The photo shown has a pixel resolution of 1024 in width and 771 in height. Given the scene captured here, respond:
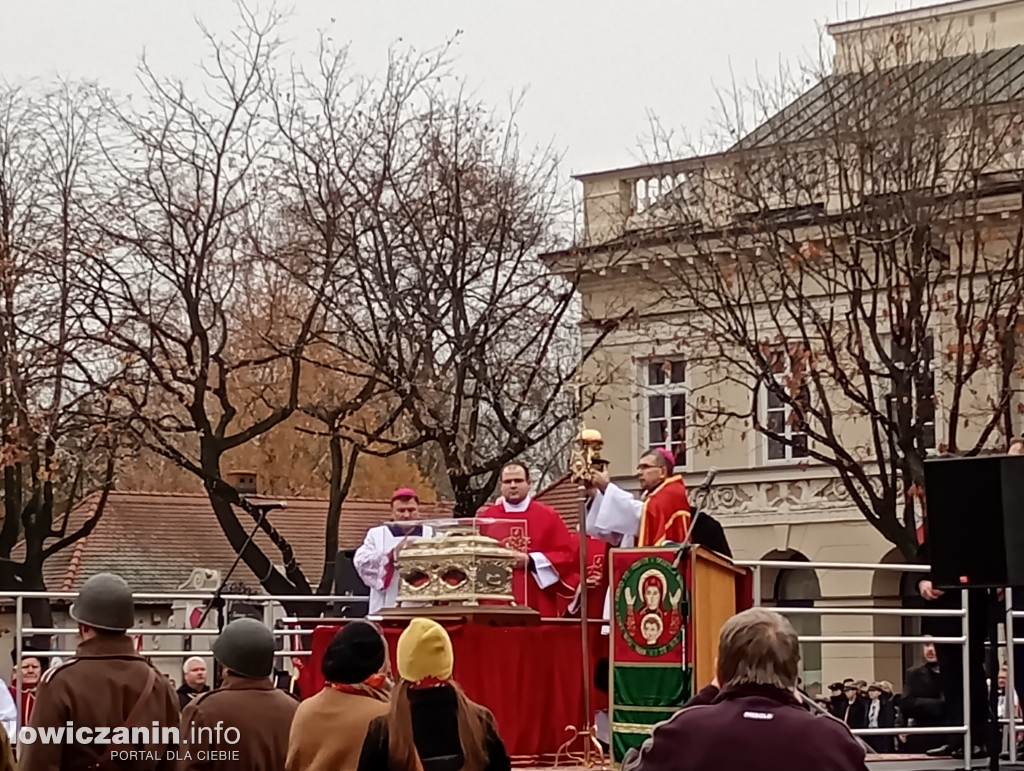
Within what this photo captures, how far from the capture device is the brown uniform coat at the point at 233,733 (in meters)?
7.46

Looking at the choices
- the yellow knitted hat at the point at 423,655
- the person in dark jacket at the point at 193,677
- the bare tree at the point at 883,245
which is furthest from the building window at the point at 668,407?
the yellow knitted hat at the point at 423,655

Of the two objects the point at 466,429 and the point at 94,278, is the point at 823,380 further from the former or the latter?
the point at 94,278

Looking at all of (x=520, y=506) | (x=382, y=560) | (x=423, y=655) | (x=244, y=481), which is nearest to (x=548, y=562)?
(x=520, y=506)

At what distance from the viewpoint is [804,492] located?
31.8 meters

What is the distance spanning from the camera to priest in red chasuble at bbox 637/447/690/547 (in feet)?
40.9

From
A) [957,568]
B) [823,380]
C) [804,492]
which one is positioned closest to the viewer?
[957,568]

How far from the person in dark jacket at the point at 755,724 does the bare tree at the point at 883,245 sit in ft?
58.1

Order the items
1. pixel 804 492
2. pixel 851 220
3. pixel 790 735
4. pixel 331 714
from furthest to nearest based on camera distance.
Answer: pixel 804 492, pixel 851 220, pixel 331 714, pixel 790 735

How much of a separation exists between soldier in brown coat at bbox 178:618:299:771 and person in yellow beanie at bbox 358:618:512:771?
872 millimetres

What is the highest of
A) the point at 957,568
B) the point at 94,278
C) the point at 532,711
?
the point at 94,278

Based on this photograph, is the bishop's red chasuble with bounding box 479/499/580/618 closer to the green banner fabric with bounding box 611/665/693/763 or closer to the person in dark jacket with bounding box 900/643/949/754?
the green banner fabric with bounding box 611/665/693/763

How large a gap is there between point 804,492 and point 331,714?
2526 centimetres

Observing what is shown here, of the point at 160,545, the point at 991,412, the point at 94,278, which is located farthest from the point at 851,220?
the point at 160,545

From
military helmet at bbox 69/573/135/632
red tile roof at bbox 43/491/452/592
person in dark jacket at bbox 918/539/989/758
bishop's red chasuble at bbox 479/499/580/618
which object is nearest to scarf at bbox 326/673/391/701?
military helmet at bbox 69/573/135/632
